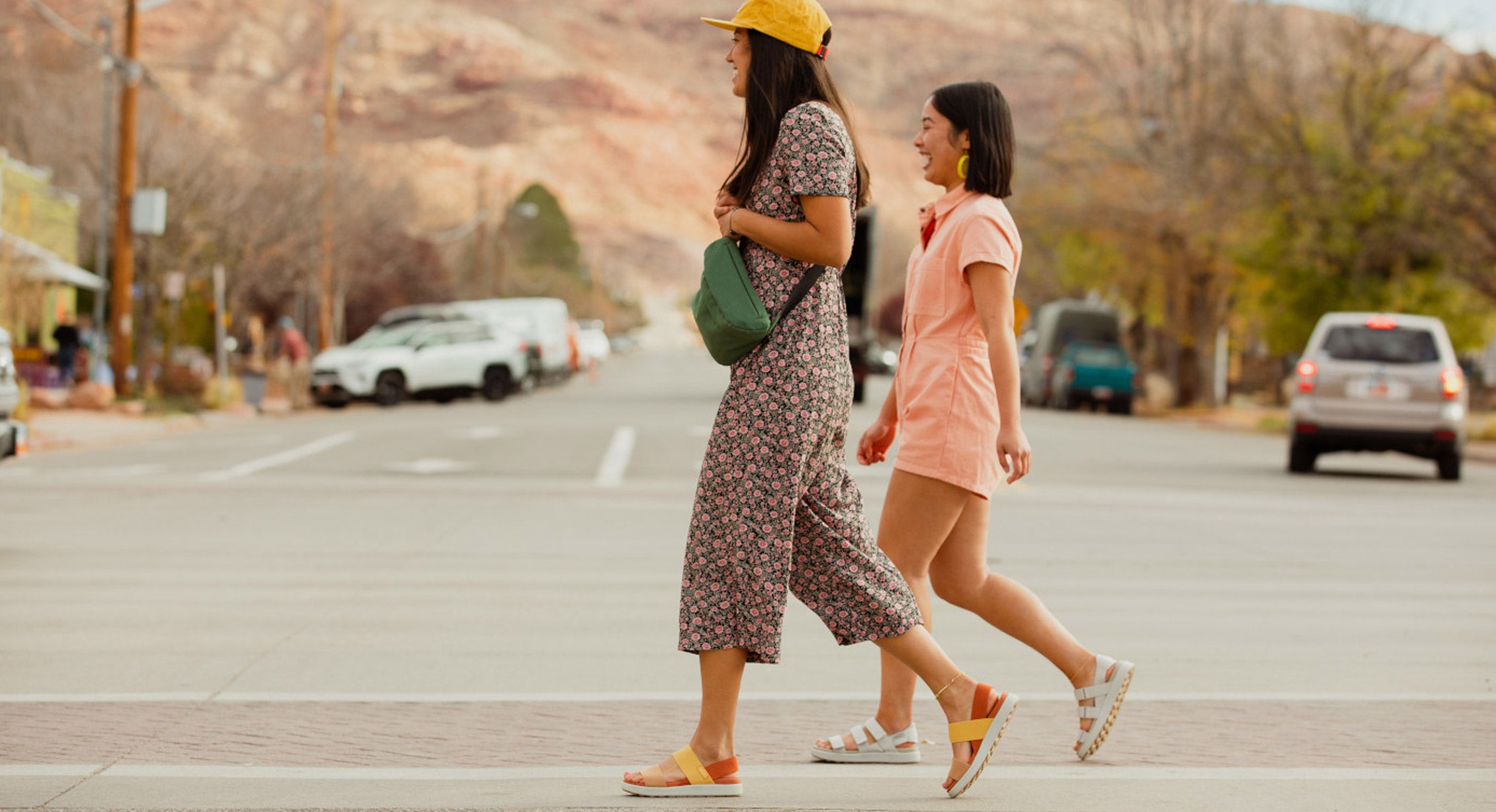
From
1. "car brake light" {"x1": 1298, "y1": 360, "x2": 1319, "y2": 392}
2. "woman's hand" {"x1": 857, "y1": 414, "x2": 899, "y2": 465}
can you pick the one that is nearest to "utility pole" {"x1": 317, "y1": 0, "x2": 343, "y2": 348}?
"car brake light" {"x1": 1298, "y1": 360, "x2": 1319, "y2": 392}

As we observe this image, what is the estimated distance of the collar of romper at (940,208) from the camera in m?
5.32

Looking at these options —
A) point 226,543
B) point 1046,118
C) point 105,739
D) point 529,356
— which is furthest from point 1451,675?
point 1046,118

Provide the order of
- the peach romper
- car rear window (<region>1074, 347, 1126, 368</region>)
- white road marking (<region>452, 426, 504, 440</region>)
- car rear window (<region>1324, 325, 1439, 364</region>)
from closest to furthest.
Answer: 1. the peach romper
2. car rear window (<region>1324, 325, 1439, 364</region>)
3. white road marking (<region>452, 426, 504, 440</region>)
4. car rear window (<region>1074, 347, 1126, 368</region>)

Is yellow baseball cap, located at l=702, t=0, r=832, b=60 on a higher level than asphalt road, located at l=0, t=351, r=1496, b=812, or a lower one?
higher

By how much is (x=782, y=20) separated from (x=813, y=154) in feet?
1.17

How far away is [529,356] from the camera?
140 feet

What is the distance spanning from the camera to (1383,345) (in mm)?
21203

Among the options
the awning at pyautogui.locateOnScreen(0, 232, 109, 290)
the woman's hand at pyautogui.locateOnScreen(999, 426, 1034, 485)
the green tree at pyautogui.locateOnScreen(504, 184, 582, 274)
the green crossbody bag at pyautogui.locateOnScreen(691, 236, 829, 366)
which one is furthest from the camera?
the green tree at pyautogui.locateOnScreen(504, 184, 582, 274)

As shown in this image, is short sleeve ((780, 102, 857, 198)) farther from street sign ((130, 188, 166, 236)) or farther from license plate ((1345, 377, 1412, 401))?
street sign ((130, 188, 166, 236))

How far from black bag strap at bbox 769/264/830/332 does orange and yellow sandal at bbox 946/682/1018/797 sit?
1104mm

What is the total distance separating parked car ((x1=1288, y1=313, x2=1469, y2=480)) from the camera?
2086cm

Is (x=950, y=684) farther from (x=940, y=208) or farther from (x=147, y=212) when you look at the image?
(x=147, y=212)

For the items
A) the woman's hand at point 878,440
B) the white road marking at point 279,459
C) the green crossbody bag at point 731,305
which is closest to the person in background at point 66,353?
the white road marking at point 279,459

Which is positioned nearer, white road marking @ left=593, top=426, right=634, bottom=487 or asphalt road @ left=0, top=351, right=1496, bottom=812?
asphalt road @ left=0, top=351, right=1496, bottom=812
